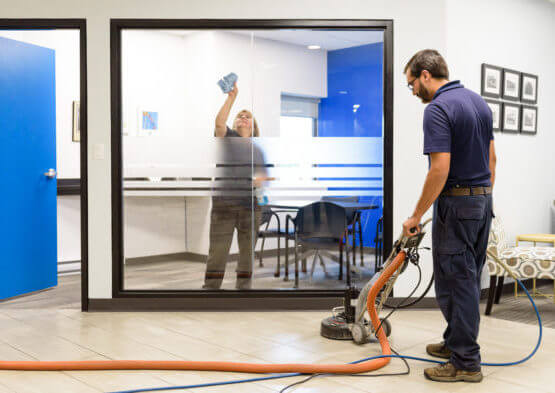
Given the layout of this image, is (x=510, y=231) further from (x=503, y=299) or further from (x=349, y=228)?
(x=349, y=228)

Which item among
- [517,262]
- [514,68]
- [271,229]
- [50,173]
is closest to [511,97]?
[514,68]

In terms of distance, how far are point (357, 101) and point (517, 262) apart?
159cm

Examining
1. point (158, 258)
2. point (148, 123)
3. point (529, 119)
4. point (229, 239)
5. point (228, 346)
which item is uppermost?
point (529, 119)

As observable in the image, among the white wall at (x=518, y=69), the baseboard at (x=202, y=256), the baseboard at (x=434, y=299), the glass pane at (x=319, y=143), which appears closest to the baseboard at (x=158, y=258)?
the baseboard at (x=202, y=256)

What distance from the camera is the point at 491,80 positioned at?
436cm

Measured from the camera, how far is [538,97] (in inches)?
194

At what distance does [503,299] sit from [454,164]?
2272 mm

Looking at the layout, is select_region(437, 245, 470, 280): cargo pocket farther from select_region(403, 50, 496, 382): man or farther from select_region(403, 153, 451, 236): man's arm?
select_region(403, 153, 451, 236): man's arm

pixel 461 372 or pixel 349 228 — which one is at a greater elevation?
pixel 349 228

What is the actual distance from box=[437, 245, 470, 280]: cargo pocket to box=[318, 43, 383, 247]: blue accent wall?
1.45 metres

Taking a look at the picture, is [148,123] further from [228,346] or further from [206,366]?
[206,366]

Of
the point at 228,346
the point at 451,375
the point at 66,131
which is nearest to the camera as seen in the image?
the point at 451,375

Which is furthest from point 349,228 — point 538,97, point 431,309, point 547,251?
point 538,97

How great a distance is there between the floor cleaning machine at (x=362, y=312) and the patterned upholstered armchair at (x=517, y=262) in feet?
3.53
